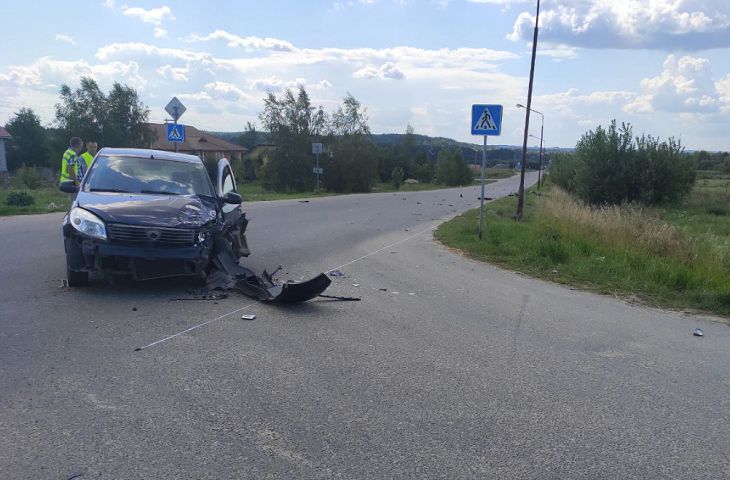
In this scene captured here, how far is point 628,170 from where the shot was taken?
34.1 meters

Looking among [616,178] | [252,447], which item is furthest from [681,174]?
[252,447]

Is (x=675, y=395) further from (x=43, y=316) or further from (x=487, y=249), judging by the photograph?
(x=487, y=249)

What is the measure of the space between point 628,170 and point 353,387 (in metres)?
33.1

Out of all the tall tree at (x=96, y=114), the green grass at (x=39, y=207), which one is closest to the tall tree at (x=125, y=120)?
the tall tree at (x=96, y=114)

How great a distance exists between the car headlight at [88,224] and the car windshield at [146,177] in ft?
3.03

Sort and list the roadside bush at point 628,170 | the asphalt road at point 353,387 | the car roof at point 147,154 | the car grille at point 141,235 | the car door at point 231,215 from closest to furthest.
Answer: the asphalt road at point 353,387 < the car grille at point 141,235 < the car door at point 231,215 < the car roof at point 147,154 < the roadside bush at point 628,170

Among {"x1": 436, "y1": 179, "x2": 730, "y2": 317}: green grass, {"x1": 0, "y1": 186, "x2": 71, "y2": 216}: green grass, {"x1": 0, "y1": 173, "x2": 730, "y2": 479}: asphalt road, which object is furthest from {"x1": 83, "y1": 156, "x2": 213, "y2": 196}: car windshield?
{"x1": 0, "y1": 186, "x2": 71, "y2": 216}: green grass

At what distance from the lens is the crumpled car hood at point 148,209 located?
730cm

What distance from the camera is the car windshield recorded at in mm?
8438

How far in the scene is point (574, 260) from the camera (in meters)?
11.7

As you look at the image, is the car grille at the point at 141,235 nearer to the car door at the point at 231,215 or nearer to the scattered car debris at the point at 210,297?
the scattered car debris at the point at 210,297

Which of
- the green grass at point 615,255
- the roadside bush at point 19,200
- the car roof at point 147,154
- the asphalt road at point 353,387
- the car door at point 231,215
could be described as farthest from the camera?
the roadside bush at point 19,200

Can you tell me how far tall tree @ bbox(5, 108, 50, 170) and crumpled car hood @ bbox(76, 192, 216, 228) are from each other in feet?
278

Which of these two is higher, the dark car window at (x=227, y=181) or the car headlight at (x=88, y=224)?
the dark car window at (x=227, y=181)
